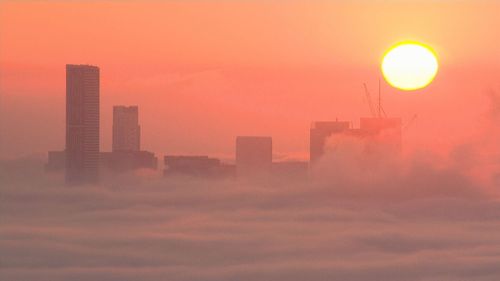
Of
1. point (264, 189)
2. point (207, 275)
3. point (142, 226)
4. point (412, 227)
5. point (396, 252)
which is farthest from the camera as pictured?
point (264, 189)

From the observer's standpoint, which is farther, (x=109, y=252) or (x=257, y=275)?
(x=109, y=252)

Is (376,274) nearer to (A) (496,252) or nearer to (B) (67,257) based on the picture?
(A) (496,252)

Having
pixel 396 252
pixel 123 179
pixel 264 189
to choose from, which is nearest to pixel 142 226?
pixel 123 179
